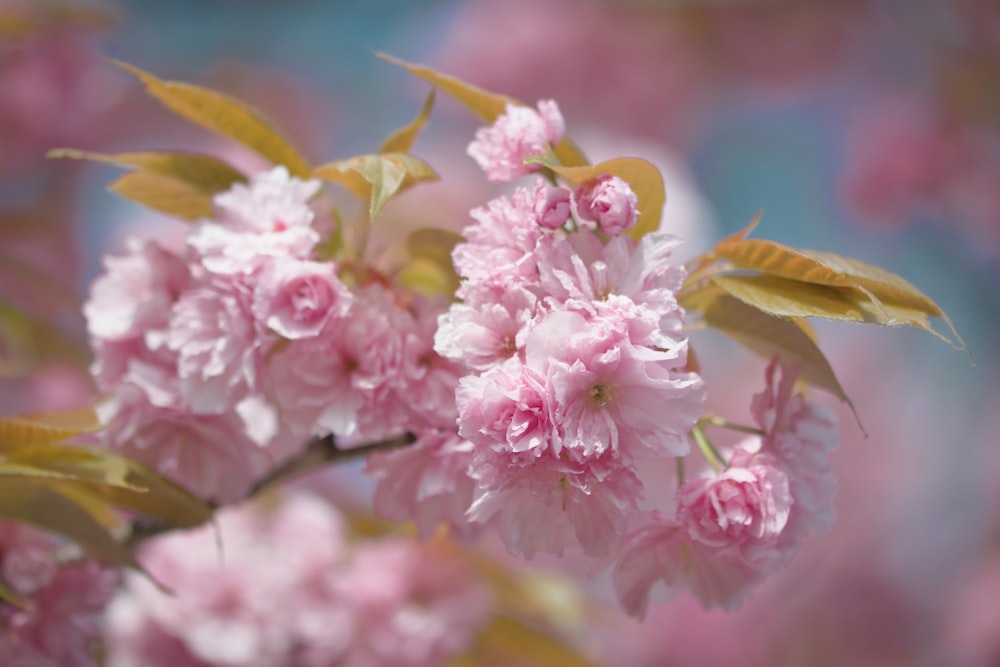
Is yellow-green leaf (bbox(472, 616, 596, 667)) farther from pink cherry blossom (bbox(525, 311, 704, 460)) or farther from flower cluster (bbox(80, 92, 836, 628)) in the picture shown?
pink cherry blossom (bbox(525, 311, 704, 460))

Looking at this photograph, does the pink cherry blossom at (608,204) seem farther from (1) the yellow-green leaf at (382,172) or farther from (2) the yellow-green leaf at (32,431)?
(2) the yellow-green leaf at (32,431)

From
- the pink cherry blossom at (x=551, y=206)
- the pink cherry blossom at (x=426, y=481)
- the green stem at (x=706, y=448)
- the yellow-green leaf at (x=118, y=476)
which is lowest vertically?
the yellow-green leaf at (x=118, y=476)

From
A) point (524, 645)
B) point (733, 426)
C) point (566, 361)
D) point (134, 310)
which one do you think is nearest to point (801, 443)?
point (733, 426)

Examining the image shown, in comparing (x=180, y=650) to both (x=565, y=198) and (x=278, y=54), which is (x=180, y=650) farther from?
(x=278, y=54)

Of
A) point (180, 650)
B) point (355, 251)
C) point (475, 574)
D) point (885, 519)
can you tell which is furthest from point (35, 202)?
point (885, 519)

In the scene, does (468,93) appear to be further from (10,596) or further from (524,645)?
(524,645)

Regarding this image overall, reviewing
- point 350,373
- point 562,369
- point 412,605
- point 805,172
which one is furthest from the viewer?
point 805,172

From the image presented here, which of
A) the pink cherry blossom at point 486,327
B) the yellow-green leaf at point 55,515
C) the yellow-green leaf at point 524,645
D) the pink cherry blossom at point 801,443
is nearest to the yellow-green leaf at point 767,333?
the pink cherry blossom at point 801,443
